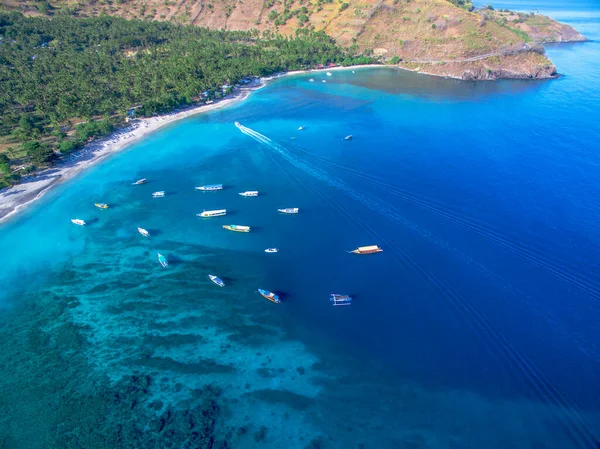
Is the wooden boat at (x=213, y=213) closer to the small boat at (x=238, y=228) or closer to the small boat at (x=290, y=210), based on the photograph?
the small boat at (x=238, y=228)

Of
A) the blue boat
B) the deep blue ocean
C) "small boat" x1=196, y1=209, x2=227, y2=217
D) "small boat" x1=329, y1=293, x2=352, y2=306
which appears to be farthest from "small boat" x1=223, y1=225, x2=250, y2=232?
"small boat" x1=329, y1=293, x2=352, y2=306

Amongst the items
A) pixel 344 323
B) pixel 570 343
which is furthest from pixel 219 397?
pixel 570 343

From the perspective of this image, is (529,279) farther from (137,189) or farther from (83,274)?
(137,189)

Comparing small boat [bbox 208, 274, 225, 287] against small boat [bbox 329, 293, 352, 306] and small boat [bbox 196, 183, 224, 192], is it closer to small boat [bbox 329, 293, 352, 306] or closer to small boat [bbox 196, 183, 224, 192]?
small boat [bbox 329, 293, 352, 306]

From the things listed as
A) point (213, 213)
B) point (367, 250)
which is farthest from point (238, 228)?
point (367, 250)

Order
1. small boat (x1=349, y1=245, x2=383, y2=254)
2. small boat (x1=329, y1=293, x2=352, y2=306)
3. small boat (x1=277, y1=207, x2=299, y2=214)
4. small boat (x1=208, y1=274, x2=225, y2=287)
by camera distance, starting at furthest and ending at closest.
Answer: small boat (x1=277, y1=207, x2=299, y2=214) < small boat (x1=349, y1=245, x2=383, y2=254) < small boat (x1=208, y1=274, x2=225, y2=287) < small boat (x1=329, y1=293, x2=352, y2=306)

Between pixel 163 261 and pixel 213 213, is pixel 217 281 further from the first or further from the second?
pixel 213 213
